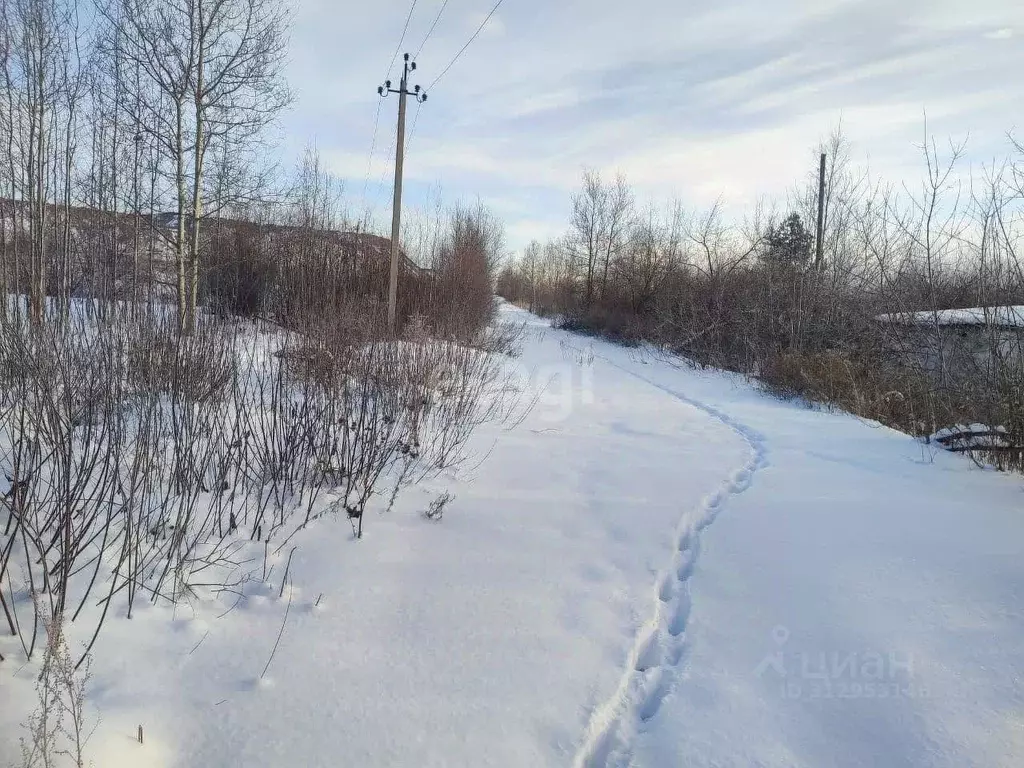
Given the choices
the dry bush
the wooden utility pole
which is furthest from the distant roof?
the dry bush

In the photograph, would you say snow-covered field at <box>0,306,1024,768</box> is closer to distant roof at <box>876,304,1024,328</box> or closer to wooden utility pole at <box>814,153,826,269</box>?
distant roof at <box>876,304,1024,328</box>

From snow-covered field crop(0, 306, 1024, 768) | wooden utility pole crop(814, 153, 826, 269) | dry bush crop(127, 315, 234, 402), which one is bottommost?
snow-covered field crop(0, 306, 1024, 768)

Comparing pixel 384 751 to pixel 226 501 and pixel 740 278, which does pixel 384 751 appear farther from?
pixel 740 278

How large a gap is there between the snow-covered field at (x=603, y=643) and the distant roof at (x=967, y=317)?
1.86 metres

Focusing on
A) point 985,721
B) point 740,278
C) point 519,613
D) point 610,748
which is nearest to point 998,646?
point 985,721

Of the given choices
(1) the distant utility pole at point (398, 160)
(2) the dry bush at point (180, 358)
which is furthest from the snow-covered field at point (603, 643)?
(1) the distant utility pole at point (398, 160)

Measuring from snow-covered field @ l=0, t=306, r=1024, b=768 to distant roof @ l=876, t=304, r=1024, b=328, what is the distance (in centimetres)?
186

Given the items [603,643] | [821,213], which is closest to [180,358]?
[603,643]

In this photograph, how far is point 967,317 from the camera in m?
6.66

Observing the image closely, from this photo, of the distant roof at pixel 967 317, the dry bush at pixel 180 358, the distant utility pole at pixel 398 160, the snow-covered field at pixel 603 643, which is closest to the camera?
the snow-covered field at pixel 603 643

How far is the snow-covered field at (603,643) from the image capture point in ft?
5.70

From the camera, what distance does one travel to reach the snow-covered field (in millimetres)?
1737

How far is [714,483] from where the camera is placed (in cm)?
434

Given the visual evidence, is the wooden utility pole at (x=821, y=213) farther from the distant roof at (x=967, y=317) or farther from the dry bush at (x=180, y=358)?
the dry bush at (x=180, y=358)
